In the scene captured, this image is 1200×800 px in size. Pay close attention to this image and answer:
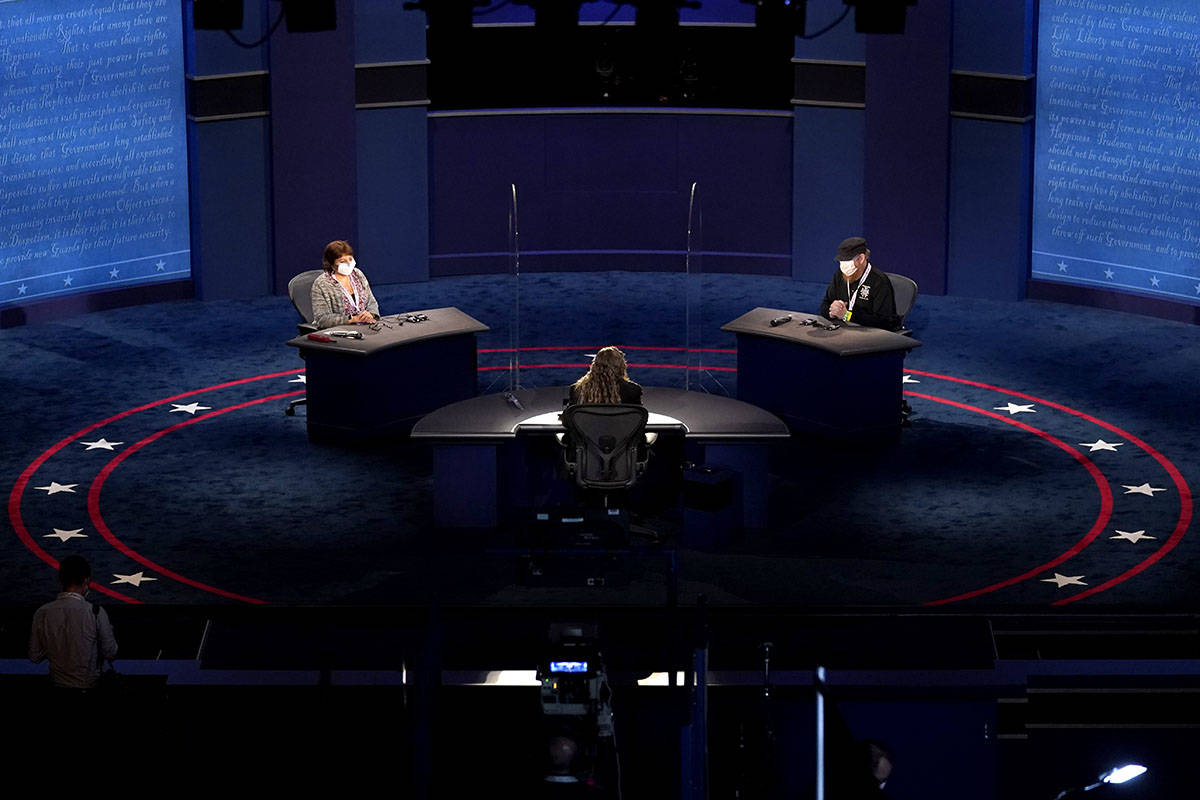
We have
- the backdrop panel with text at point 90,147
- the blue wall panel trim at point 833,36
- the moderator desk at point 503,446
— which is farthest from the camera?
the blue wall panel trim at point 833,36

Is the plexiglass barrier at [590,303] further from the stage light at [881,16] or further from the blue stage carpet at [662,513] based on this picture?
the stage light at [881,16]

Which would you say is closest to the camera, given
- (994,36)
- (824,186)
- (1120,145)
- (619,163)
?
(1120,145)

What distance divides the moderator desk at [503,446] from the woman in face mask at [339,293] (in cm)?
181

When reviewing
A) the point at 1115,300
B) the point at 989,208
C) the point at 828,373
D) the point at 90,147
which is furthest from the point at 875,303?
the point at 90,147

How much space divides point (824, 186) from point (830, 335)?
479 cm

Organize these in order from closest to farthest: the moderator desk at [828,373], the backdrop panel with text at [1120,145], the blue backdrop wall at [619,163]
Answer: the moderator desk at [828,373], the backdrop panel with text at [1120,145], the blue backdrop wall at [619,163]

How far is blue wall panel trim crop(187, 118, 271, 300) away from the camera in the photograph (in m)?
15.8

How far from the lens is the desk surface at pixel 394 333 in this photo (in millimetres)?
11734

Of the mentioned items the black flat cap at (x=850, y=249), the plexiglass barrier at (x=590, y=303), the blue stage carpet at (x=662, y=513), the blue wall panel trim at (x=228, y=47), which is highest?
the blue wall panel trim at (x=228, y=47)

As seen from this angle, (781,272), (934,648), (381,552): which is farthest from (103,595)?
(781,272)

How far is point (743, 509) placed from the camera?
416 inches

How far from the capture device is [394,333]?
39.5 ft

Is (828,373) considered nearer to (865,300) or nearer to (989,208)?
(865,300)

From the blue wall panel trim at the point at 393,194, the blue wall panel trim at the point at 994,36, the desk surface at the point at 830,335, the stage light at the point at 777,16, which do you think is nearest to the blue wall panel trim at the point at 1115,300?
the blue wall panel trim at the point at 994,36
